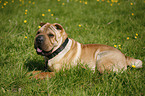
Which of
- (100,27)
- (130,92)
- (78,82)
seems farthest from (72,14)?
(130,92)

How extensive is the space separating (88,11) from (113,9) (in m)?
1.19

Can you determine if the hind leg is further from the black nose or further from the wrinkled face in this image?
the black nose

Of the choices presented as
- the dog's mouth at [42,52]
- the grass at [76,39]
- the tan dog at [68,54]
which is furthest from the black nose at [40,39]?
the grass at [76,39]

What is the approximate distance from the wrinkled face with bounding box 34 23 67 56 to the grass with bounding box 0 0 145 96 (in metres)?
0.53

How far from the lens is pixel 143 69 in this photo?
3.07 m

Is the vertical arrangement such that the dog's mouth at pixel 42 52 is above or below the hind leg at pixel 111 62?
above

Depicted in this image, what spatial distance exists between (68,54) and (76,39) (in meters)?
1.49

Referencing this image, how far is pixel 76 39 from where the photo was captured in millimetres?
4520

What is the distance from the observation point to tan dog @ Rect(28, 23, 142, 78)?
2.87 meters

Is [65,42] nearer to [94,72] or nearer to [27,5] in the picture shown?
[94,72]

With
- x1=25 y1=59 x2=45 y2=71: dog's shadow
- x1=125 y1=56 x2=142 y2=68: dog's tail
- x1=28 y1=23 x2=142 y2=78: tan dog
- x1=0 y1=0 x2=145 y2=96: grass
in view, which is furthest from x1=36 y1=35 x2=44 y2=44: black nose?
x1=125 y1=56 x2=142 y2=68: dog's tail

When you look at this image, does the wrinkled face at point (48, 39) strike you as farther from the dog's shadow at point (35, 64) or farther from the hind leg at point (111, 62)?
the hind leg at point (111, 62)

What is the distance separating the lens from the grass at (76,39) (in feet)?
8.05

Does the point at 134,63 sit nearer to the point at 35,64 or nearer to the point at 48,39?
the point at 48,39
